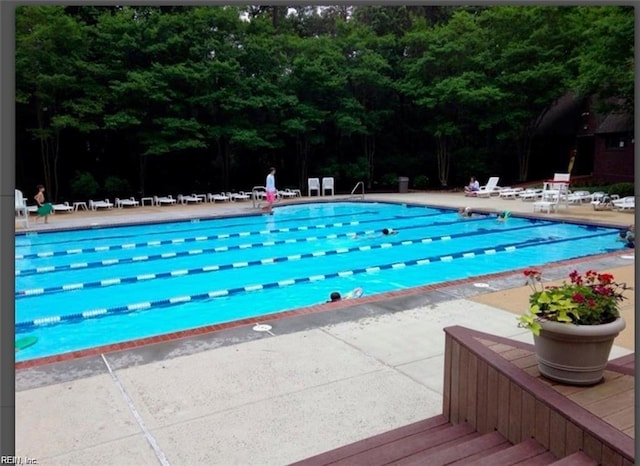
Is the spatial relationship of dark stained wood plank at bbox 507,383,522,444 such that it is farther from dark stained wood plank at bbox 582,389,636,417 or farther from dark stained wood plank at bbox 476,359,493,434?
dark stained wood plank at bbox 582,389,636,417

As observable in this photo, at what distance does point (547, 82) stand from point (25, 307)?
22024 mm

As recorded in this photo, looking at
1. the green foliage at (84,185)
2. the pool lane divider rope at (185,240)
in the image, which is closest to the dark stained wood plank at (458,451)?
the pool lane divider rope at (185,240)

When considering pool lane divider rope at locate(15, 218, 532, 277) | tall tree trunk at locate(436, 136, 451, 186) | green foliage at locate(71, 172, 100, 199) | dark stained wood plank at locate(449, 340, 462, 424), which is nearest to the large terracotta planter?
dark stained wood plank at locate(449, 340, 462, 424)

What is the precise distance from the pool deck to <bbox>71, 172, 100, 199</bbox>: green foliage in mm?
16075

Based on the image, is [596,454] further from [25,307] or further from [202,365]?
[25,307]

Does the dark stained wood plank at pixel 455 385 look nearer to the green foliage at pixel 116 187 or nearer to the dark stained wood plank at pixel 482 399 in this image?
the dark stained wood plank at pixel 482 399

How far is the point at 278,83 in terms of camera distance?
23.5 m

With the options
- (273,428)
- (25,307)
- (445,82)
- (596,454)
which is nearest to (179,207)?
(25,307)

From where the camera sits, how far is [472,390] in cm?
311

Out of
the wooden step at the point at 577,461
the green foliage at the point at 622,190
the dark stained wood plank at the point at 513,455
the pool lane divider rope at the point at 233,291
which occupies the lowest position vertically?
the pool lane divider rope at the point at 233,291

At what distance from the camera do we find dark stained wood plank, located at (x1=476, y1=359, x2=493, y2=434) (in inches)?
118

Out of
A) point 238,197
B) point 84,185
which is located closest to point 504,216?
point 238,197

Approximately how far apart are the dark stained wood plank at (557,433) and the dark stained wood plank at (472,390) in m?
0.59

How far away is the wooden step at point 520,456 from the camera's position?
8.07 ft
